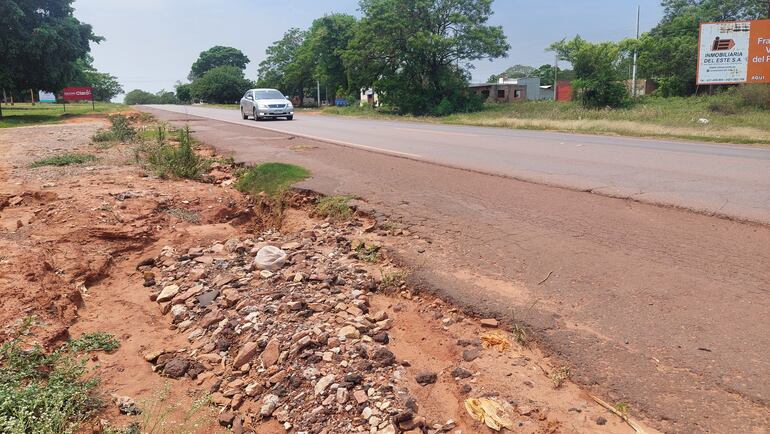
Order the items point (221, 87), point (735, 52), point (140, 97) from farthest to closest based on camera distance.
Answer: point (140, 97), point (221, 87), point (735, 52)

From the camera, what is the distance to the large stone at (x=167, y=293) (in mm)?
5281

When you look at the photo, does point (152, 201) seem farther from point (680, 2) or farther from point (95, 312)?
point (680, 2)

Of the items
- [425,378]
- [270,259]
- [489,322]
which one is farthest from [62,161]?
[425,378]

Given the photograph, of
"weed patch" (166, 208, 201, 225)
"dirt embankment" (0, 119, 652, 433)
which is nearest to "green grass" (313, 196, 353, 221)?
"dirt embankment" (0, 119, 652, 433)

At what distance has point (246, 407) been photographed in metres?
3.43

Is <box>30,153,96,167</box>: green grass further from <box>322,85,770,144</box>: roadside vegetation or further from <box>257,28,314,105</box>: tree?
<box>257,28,314,105</box>: tree

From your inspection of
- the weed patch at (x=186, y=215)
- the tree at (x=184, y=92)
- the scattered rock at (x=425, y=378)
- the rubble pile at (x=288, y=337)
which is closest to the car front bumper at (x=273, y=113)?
the weed patch at (x=186, y=215)

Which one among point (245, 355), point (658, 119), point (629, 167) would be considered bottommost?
point (245, 355)

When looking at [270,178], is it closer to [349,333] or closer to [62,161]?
[62,161]

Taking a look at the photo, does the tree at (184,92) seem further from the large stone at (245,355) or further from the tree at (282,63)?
the large stone at (245,355)

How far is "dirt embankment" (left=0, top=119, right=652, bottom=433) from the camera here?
3.10 meters

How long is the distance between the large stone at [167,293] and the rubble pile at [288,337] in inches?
0.5

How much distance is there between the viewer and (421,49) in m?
41.2

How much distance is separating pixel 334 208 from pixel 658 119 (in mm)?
25176
